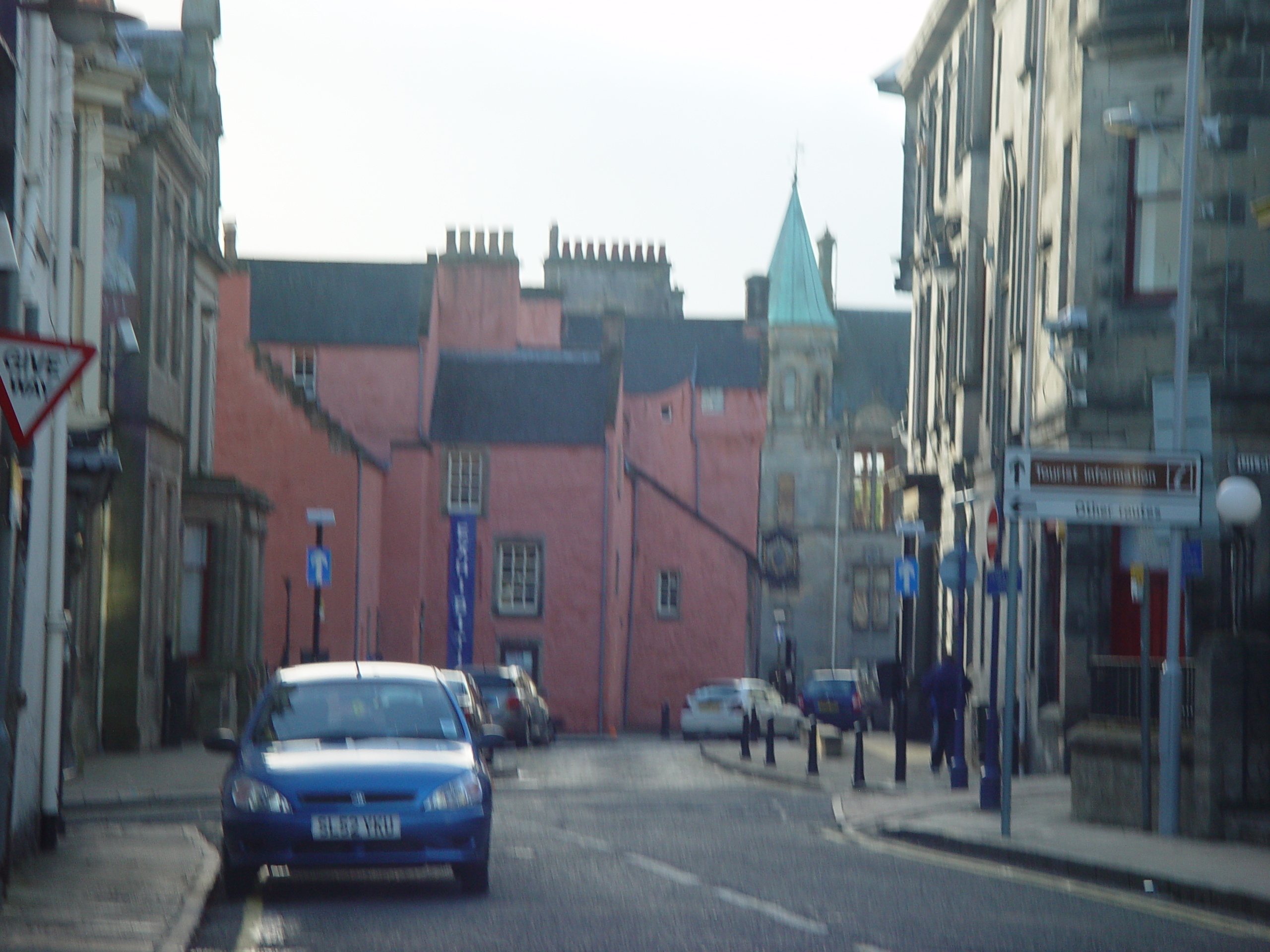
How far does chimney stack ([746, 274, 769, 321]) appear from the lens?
289ft

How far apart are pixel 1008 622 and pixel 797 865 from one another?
2559mm

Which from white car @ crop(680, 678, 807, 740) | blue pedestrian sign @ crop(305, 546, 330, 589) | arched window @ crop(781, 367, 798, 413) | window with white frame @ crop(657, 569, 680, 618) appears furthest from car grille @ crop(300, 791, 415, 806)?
arched window @ crop(781, 367, 798, 413)

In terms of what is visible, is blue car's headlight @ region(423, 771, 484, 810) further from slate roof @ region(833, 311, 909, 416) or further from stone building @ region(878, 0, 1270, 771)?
slate roof @ region(833, 311, 909, 416)

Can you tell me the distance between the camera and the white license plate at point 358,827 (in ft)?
38.9

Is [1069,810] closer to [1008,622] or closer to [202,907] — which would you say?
→ [1008,622]

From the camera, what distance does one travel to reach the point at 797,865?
1437 cm

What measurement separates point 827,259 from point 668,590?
3787 cm

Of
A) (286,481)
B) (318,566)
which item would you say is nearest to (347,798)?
(318,566)

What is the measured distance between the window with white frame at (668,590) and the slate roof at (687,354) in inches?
647

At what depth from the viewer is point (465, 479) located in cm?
5453

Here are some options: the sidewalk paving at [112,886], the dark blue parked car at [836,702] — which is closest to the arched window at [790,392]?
the dark blue parked car at [836,702]

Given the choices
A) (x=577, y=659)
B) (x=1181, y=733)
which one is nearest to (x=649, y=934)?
(x=1181, y=733)

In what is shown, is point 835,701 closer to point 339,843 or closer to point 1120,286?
point 1120,286

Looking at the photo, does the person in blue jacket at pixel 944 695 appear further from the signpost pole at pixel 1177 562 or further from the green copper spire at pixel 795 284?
the green copper spire at pixel 795 284
